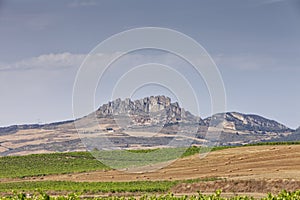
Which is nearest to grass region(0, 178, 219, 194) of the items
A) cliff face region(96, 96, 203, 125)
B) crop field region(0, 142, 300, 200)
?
crop field region(0, 142, 300, 200)

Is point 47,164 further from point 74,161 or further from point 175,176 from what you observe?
point 175,176

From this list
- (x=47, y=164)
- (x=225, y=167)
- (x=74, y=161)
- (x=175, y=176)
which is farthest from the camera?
(x=74, y=161)

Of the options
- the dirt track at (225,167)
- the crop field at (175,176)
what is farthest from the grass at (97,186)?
the dirt track at (225,167)

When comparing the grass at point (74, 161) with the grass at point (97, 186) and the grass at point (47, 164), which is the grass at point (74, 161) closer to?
the grass at point (47, 164)

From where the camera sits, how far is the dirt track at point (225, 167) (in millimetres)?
57925

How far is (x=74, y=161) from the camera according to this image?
91.8m

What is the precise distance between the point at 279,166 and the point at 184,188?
1365 centimetres

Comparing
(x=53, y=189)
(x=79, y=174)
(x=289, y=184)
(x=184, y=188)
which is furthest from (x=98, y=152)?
(x=289, y=184)

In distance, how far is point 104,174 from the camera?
7188 centimetres

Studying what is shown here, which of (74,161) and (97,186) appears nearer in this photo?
(97,186)

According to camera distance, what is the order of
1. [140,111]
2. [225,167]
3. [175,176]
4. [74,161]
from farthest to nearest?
[140,111] → [74,161] → [225,167] → [175,176]

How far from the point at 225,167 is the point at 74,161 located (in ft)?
111

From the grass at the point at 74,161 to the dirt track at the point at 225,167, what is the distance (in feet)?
20.8

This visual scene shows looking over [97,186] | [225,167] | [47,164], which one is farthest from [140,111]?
[97,186]
